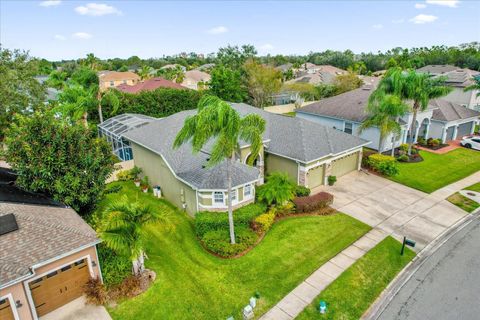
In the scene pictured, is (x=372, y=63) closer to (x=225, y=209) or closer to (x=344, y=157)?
(x=344, y=157)

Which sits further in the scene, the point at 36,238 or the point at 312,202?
the point at 312,202

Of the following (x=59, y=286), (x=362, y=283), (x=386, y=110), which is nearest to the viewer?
(x=59, y=286)

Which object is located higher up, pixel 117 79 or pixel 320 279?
pixel 117 79

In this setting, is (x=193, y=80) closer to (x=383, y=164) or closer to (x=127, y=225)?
(x=383, y=164)

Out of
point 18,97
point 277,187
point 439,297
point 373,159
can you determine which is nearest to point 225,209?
point 277,187

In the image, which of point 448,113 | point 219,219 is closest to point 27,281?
point 219,219

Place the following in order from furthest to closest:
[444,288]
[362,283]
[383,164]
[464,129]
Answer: [464,129], [383,164], [362,283], [444,288]

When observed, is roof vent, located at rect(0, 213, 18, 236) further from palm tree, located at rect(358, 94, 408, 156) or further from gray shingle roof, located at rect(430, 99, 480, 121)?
gray shingle roof, located at rect(430, 99, 480, 121)
